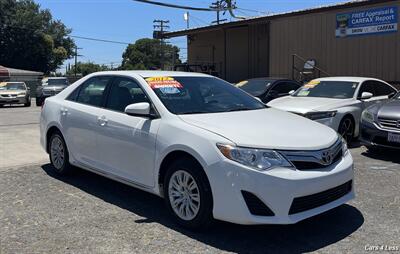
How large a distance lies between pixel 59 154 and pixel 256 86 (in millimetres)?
6911

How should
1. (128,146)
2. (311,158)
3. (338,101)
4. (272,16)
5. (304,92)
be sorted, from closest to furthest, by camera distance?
(311,158), (128,146), (338,101), (304,92), (272,16)

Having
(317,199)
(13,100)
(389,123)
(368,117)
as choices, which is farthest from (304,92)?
(13,100)

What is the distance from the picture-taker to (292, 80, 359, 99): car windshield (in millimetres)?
10488

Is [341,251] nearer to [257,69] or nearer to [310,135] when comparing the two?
[310,135]

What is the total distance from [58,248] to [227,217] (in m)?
1.49

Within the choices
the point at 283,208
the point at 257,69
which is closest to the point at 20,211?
the point at 283,208

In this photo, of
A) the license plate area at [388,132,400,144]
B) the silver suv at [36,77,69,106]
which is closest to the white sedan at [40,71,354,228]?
the license plate area at [388,132,400,144]

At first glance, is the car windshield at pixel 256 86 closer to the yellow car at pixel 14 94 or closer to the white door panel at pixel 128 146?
the white door panel at pixel 128 146

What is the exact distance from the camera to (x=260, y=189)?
4059 mm

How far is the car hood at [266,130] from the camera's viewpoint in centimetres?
427

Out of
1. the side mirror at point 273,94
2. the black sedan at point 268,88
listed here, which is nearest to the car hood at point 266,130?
the black sedan at point 268,88

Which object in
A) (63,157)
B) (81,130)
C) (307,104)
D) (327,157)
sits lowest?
(63,157)

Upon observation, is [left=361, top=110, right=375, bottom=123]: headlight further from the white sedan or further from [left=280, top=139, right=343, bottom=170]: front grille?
[left=280, top=139, right=343, bottom=170]: front grille

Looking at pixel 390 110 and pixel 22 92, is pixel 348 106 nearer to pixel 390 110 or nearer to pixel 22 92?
pixel 390 110
